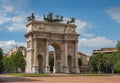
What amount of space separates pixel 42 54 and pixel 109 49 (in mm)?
85171

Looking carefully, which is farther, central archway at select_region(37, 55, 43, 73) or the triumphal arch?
central archway at select_region(37, 55, 43, 73)

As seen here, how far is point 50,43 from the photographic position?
8006cm

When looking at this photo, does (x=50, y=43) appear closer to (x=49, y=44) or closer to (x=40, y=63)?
(x=49, y=44)

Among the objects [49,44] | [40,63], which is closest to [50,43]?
[49,44]

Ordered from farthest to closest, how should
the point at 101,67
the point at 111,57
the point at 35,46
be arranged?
the point at 101,67 → the point at 111,57 → the point at 35,46

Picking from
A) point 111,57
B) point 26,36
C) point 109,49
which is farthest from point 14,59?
point 109,49

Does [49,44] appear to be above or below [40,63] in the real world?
above

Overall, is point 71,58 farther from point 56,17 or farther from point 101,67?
point 101,67

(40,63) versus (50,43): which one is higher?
(50,43)

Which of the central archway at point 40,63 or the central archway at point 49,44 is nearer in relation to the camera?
the central archway at point 49,44

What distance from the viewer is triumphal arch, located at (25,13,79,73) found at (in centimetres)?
7744

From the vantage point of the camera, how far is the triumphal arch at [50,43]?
77438 mm

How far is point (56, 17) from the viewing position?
8294 cm

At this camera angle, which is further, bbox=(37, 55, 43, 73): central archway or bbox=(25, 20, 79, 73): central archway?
bbox=(37, 55, 43, 73): central archway
